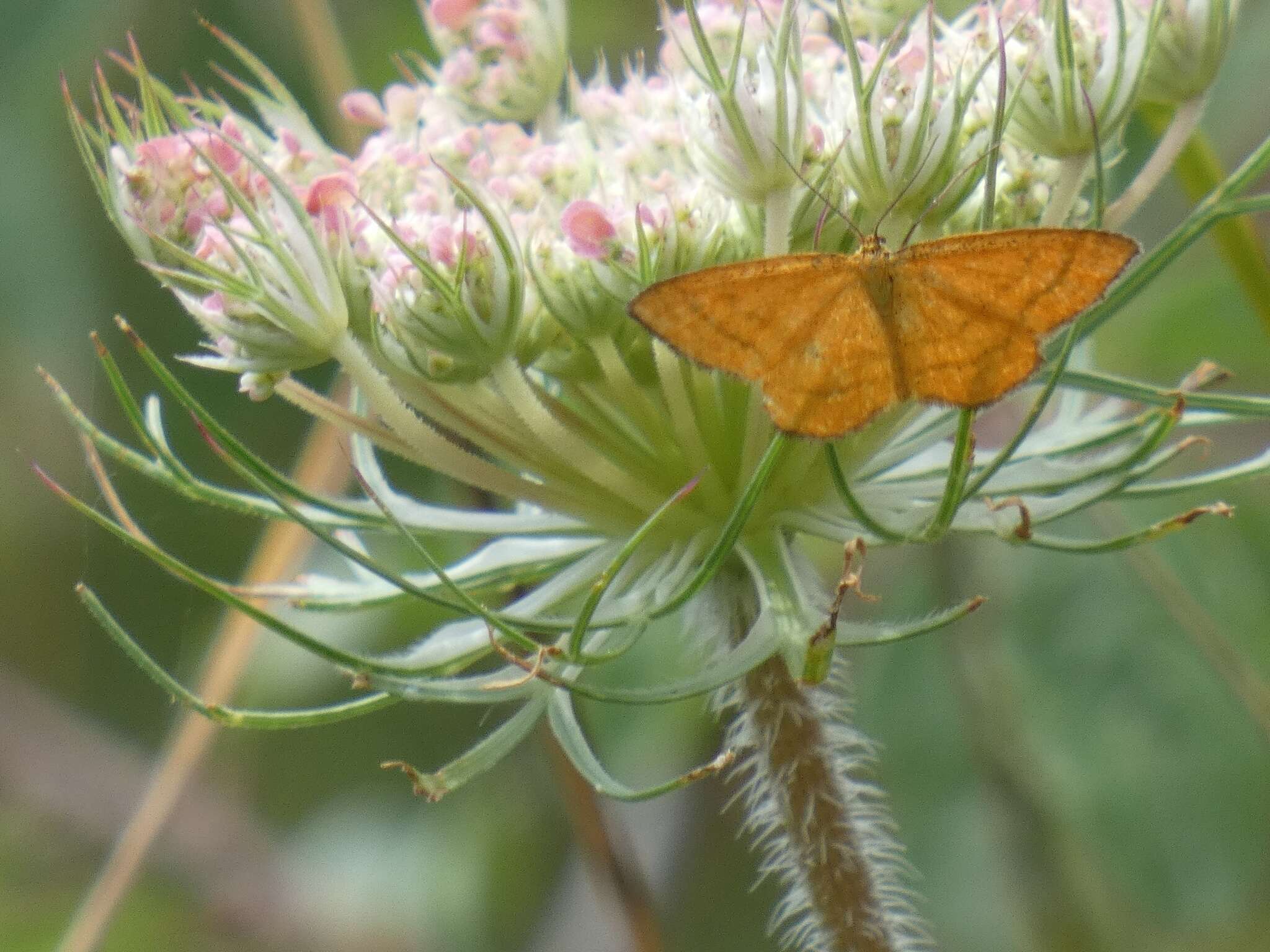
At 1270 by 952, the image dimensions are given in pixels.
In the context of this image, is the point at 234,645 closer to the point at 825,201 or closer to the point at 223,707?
the point at 223,707

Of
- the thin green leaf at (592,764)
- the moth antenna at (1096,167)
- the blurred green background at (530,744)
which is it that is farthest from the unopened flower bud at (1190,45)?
the thin green leaf at (592,764)

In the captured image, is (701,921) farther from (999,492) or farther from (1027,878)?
(999,492)

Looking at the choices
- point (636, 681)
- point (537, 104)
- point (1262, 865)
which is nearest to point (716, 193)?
point (537, 104)

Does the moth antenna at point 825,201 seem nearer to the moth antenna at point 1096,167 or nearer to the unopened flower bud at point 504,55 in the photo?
the moth antenna at point 1096,167

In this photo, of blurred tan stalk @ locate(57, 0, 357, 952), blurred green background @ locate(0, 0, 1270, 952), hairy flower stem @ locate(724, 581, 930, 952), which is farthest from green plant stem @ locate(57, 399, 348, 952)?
hairy flower stem @ locate(724, 581, 930, 952)

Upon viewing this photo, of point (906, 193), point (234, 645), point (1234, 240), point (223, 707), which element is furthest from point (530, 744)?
point (906, 193)
